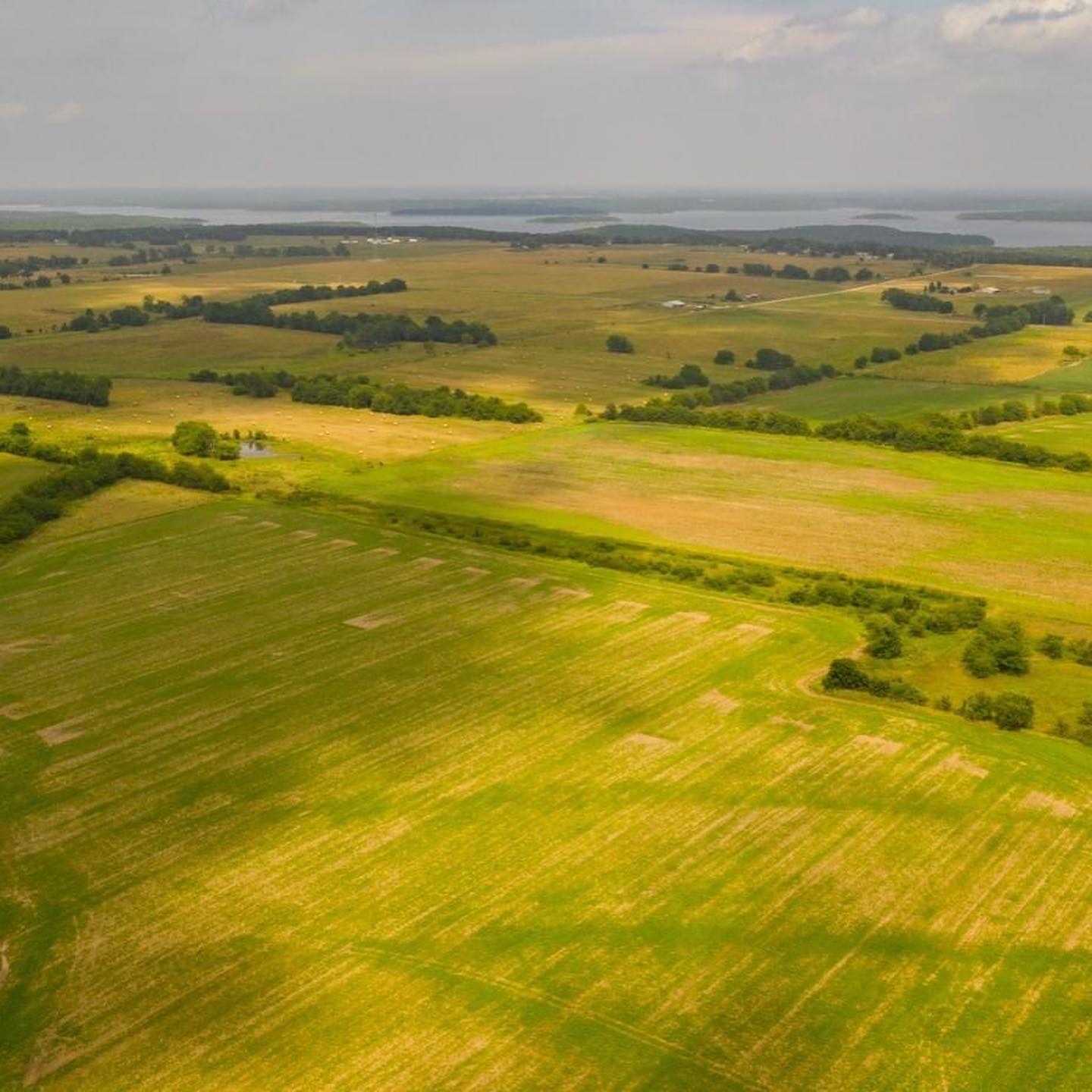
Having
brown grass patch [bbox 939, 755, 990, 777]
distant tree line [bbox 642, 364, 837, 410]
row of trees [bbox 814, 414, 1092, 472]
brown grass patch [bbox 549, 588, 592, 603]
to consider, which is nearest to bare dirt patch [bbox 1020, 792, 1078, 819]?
brown grass patch [bbox 939, 755, 990, 777]

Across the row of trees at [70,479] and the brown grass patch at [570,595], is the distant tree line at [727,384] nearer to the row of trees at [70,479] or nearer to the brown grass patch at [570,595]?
the row of trees at [70,479]

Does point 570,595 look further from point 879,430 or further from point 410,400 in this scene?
point 410,400

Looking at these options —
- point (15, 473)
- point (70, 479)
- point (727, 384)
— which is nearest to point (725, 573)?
point (70, 479)

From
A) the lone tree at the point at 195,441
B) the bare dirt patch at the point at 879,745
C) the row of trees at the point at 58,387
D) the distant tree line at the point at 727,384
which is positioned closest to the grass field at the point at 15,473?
the lone tree at the point at 195,441

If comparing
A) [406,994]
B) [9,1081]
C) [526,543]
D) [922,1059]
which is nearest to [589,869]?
[406,994]

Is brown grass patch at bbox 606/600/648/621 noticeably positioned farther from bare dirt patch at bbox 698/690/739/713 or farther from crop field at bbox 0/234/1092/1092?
bare dirt patch at bbox 698/690/739/713

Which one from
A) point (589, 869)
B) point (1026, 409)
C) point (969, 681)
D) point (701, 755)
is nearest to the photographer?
point (589, 869)

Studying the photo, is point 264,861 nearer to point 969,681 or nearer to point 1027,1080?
point 1027,1080
